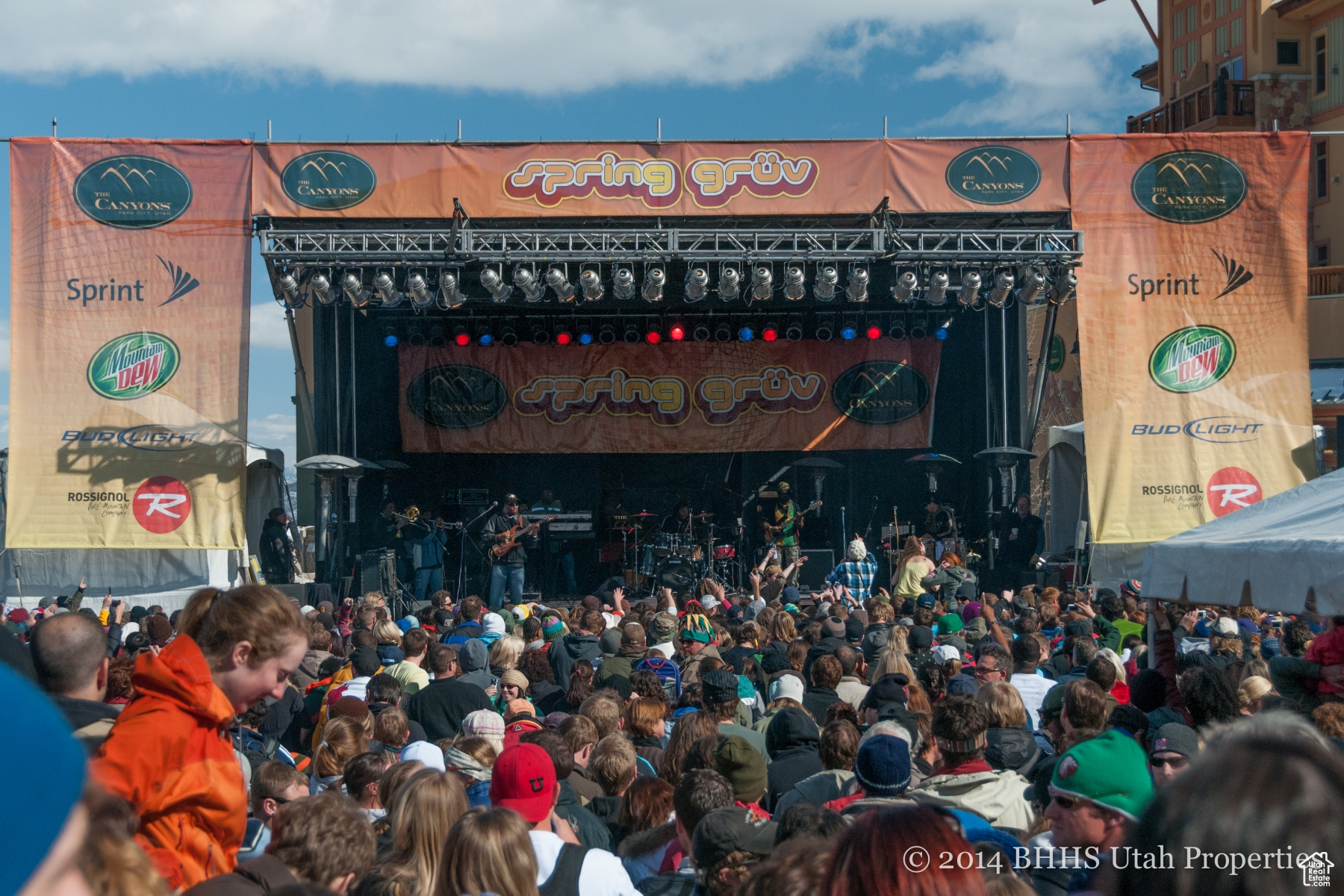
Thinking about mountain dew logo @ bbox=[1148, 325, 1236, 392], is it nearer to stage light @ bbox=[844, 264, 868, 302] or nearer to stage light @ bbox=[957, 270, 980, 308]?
stage light @ bbox=[957, 270, 980, 308]

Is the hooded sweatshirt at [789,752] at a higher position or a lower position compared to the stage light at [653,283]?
lower

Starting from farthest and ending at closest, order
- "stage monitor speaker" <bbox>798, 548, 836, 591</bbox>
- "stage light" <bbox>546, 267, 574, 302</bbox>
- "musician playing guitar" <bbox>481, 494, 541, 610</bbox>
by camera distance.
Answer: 1. "stage monitor speaker" <bbox>798, 548, 836, 591</bbox>
2. "musician playing guitar" <bbox>481, 494, 541, 610</bbox>
3. "stage light" <bbox>546, 267, 574, 302</bbox>

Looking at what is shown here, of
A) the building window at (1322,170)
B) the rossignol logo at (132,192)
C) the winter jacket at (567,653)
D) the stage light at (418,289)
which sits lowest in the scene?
the winter jacket at (567,653)

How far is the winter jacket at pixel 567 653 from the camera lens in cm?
682

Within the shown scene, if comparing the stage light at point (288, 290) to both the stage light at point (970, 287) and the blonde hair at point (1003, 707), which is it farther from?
the blonde hair at point (1003, 707)

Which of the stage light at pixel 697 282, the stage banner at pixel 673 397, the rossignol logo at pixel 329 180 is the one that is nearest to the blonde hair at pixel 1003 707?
the stage light at pixel 697 282

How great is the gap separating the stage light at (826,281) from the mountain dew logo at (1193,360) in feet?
13.1

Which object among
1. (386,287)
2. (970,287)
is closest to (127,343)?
(386,287)

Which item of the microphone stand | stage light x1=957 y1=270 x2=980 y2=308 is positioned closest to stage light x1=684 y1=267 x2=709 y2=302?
stage light x1=957 y1=270 x2=980 y2=308

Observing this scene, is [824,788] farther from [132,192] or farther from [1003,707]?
[132,192]

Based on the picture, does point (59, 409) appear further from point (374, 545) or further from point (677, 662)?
point (677, 662)

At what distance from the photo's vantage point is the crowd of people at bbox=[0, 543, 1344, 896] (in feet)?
3.65

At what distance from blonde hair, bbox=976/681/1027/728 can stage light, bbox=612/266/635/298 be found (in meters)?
9.41

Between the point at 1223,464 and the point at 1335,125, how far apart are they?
17.1 metres
